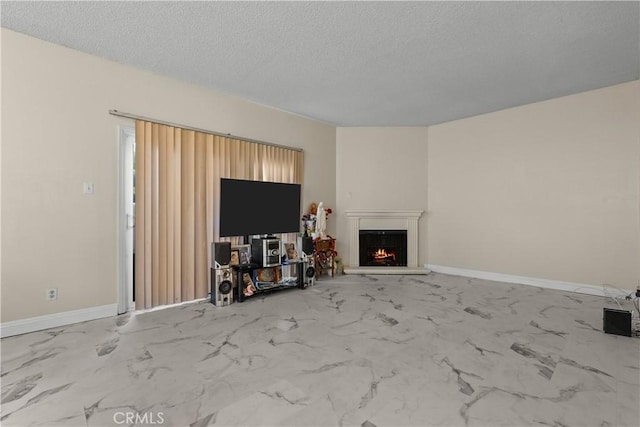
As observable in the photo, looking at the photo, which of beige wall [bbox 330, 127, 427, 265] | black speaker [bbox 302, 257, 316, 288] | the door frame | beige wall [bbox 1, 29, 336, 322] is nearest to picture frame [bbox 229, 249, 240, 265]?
black speaker [bbox 302, 257, 316, 288]

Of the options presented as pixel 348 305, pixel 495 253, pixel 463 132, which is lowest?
pixel 348 305

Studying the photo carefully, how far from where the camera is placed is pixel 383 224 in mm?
5980

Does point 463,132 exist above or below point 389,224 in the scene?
above

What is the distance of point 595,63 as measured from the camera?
3.46 m

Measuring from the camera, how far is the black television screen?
13.3 ft

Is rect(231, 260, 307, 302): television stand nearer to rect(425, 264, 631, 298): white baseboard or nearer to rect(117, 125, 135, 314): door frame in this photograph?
rect(117, 125, 135, 314): door frame

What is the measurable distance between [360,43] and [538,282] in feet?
14.0

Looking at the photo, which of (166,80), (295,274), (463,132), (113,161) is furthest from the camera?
(463,132)

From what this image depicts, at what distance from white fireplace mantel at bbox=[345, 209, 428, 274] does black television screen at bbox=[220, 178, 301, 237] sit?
1349 millimetres

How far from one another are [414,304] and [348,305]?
0.80 meters

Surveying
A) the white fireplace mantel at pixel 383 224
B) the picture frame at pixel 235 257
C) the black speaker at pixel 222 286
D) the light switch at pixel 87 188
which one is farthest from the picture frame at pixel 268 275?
the light switch at pixel 87 188

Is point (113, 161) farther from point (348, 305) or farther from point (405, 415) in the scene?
point (405, 415)

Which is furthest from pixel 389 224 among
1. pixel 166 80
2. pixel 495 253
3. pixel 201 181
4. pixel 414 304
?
pixel 166 80

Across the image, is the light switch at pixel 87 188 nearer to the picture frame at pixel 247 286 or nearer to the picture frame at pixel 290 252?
the picture frame at pixel 247 286
